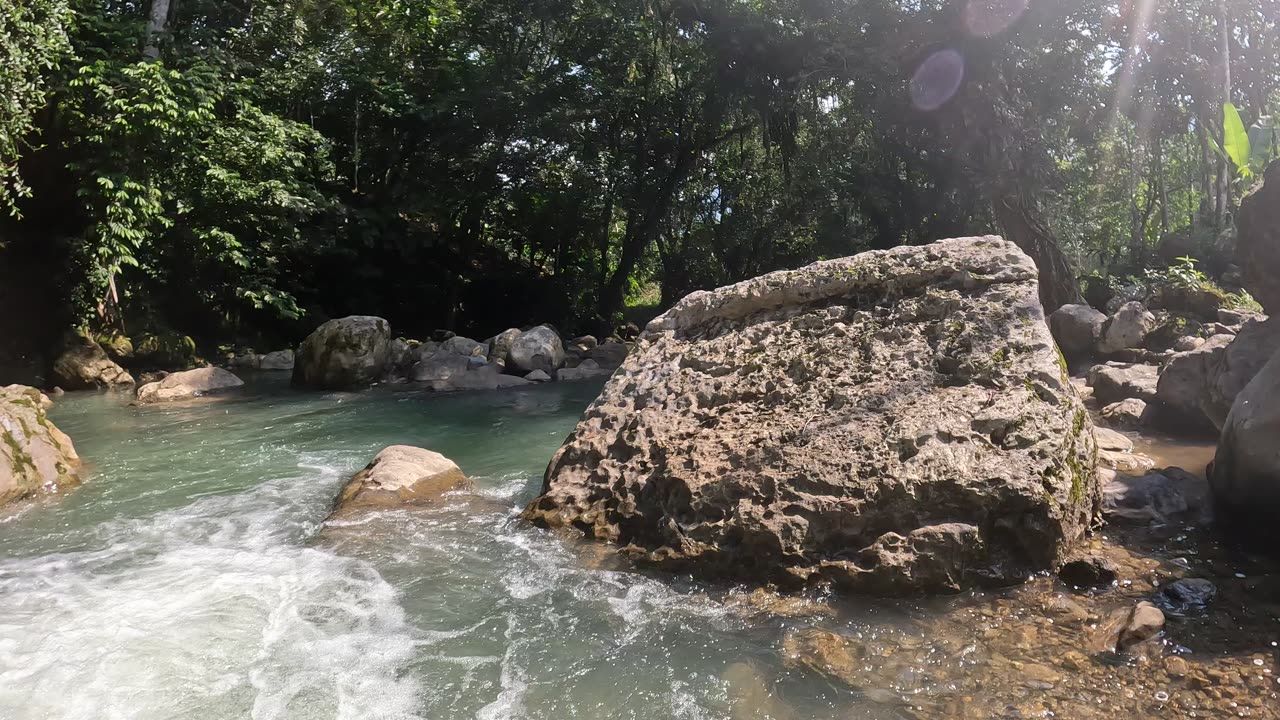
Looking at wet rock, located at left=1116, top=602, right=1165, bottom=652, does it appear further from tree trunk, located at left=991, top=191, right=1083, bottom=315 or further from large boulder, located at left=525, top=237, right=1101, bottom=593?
tree trunk, located at left=991, top=191, right=1083, bottom=315

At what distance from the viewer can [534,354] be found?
16.0 meters

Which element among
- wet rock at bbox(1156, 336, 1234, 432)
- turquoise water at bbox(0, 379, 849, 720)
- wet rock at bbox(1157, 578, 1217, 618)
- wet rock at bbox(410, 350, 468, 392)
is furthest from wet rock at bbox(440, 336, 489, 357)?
wet rock at bbox(1157, 578, 1217, 618)

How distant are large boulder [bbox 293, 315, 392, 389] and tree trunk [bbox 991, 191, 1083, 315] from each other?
12191 mm

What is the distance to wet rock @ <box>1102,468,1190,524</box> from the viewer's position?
470 cm

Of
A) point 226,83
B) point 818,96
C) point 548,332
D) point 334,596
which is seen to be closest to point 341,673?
point 334,596

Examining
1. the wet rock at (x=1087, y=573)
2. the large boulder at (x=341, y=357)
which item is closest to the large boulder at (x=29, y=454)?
the large boulder at (x=341, y=357)

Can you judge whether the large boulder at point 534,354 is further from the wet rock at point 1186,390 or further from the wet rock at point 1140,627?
the wet rock at point 1140,627

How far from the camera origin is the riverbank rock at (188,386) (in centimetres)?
1225

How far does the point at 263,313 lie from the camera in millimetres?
20484

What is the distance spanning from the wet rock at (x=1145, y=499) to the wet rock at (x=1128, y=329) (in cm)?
736

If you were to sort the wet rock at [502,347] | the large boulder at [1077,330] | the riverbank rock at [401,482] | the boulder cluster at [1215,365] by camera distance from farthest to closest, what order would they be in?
1. the wet rock at [502,347]
2. the large boulder at [1077,330]
3. the riverbank rock at [401,482]
4. the boulder cluster at [1215,365]

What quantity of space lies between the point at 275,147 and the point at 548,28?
9.21m

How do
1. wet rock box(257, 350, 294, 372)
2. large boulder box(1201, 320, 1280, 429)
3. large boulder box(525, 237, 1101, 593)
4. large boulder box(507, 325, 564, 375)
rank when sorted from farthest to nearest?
1. wet rock box(257, 350, 294, 372)
2. large boulder box(507, 325, 564, 375)
3. large boulder box(1201, 320, 1280, 429)
4. large boulder box(525, 237, 1101, 593)

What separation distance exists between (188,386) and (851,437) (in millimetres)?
12119
